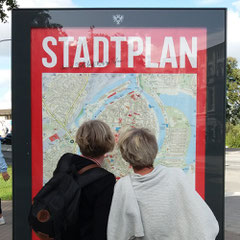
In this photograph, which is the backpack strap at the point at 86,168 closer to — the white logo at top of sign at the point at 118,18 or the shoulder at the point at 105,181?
the shoulder at the point at 105,181

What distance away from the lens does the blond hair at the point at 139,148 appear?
5.65 feet

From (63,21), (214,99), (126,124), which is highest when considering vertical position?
(63,21)

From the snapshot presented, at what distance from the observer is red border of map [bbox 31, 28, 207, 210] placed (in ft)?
9.00

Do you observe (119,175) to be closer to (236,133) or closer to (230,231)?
(230,231)

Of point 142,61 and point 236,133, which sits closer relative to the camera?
point 142,61

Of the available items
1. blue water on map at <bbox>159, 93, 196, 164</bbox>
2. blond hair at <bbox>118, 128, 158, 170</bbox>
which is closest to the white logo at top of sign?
blue water on map at <bbox>159, 93, 196, 164</bbox>

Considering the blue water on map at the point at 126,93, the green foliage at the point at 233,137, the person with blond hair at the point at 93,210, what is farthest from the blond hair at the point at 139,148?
the green foliage at the point at 233,137

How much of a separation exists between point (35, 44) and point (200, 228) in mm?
1994

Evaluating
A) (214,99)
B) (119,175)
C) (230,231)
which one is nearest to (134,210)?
(119,175)

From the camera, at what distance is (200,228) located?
1633 millimetres

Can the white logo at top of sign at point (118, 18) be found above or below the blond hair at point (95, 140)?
above

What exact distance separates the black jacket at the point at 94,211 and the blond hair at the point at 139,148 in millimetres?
183

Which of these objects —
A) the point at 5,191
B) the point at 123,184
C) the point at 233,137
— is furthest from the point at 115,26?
the point at 233,137

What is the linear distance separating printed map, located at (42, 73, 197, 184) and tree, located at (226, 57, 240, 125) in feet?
88.1
